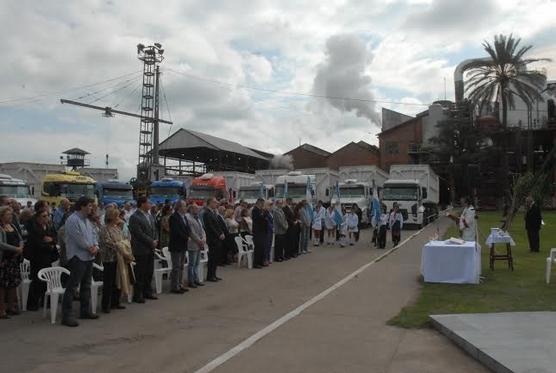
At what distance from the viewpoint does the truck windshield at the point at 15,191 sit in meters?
29.1

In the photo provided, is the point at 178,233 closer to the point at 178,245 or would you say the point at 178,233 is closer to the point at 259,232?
the point at 178,245

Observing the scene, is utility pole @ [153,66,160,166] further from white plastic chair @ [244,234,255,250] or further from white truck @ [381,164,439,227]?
white plastic chair @ [244,234,255,250]

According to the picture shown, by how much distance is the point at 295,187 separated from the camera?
112ft

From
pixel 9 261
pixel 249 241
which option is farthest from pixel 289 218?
pixel 9 261

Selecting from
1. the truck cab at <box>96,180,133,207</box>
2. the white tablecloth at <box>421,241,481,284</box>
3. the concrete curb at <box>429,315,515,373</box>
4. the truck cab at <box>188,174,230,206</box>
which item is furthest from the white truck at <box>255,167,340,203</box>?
the concrete curb at <box>429,315,515,373</box>

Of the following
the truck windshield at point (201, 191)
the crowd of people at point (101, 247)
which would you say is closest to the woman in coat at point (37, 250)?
the crowd of people at point (101, 247)

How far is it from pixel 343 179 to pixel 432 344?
103 feet

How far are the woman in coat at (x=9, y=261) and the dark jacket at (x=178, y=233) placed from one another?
3.01 m

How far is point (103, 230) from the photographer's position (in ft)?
31.3

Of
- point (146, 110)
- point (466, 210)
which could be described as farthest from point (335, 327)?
point (146, 110)

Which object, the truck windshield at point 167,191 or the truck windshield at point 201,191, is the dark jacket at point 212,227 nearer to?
the truck windshield at point 201,191

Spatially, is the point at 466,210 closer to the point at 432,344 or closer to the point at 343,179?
the point at 432,344

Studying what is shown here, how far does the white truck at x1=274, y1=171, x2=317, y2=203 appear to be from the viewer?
33812mm

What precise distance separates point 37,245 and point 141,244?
1.70 meters
